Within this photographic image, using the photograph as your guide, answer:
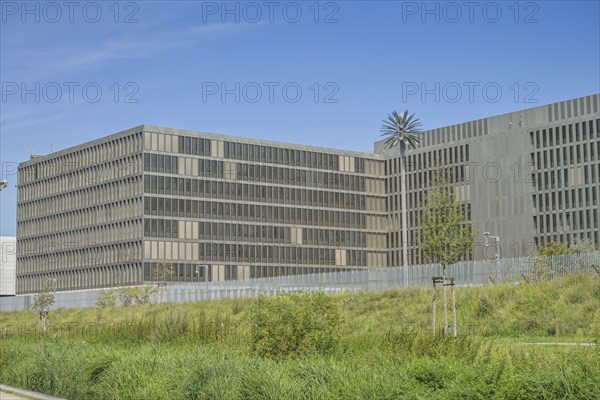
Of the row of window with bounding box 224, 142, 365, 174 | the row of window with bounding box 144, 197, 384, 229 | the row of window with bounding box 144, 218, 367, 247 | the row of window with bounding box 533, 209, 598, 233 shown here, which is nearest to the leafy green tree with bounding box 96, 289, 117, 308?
the row of window with bounding box 144, 218, 367, 247

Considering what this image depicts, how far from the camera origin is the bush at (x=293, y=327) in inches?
856

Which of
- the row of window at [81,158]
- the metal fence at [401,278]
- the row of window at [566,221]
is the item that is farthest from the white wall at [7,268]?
the row of window at [566,221]

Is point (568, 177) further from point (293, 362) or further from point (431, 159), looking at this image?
point (293, 362)

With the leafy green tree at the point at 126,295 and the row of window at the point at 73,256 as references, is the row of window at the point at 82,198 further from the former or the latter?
the leafy green tree at the point at 126,295

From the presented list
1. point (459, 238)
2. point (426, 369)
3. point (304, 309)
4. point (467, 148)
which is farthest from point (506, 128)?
point (426, 369)

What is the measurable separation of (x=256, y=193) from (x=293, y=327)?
101m

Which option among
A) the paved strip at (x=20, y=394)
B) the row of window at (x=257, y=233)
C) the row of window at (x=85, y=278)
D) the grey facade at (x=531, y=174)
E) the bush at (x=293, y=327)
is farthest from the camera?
the row of window at (x=257, y=233)

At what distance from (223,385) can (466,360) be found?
438 cm

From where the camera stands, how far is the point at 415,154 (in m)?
132

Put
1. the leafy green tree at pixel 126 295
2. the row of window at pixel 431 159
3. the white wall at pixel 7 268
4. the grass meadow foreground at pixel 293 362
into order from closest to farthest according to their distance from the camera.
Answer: the grass meadow foreground at pixel 293 362, the leafy green tree at pixel 126 295, the row of window at pixel 431 159, the white wall at pixel 7 268

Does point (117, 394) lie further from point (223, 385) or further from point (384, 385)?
point (384, 385)

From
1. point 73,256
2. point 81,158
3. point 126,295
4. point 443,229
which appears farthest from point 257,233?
point 443,229

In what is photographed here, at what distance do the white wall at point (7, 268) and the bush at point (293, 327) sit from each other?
144 m

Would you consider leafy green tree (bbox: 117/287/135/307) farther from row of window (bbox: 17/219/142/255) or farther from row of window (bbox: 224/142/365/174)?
row of window (bbox: 224/142/365/174)
